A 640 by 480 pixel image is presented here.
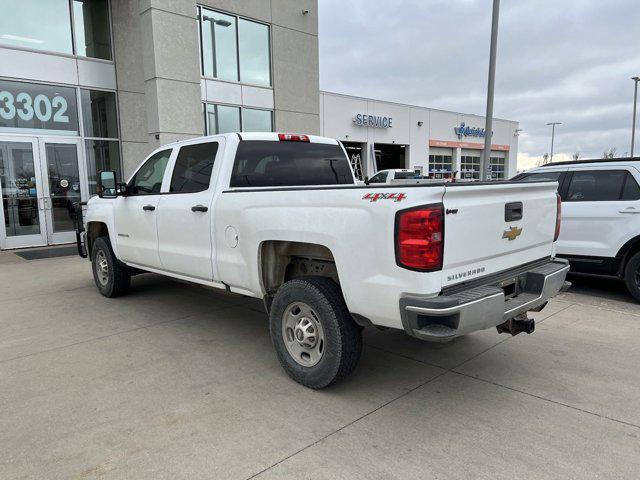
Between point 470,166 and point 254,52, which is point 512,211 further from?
point 470,166

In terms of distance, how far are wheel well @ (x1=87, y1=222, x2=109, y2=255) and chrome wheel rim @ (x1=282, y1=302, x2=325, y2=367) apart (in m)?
4.27

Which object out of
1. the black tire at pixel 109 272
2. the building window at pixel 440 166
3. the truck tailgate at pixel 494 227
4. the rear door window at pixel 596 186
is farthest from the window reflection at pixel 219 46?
the building window at pixel 440 166

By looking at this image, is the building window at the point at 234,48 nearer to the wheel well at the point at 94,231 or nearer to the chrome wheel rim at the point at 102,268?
the wheel well at the point at 94,231

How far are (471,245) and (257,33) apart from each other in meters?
13.9

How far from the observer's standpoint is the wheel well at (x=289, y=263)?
3.83 metres

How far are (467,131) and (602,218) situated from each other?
Answer: 1307 inches

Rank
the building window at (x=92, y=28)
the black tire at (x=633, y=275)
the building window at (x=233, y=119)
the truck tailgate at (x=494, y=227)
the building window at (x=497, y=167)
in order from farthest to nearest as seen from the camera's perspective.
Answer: the building window at (x=497, y=167) → the building window at (x=233, y=119) → the building window at (x=92, y=28) → the black tire at (x=633, y=275) → the truck tailgate at (x=494, y=227)

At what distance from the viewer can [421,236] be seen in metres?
2.89

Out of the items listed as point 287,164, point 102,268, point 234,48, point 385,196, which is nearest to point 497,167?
point 234,48

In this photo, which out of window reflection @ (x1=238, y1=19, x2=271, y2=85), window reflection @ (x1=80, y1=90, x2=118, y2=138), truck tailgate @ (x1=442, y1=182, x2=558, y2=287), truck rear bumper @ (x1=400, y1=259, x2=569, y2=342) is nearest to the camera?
truck rear bumper @ (x1=400, y1=259, x2=569, y2=342)

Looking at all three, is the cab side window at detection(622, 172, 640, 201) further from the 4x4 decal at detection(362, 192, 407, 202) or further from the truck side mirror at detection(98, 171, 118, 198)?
the truck side mirror at detection(98, 171, 118, 198)

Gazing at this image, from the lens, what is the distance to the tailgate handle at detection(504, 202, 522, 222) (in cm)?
344

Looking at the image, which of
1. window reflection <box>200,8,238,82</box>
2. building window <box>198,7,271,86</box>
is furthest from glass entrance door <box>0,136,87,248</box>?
building window <box>198,7,271,86</box>

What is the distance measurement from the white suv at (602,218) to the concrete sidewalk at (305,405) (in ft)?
3.48
